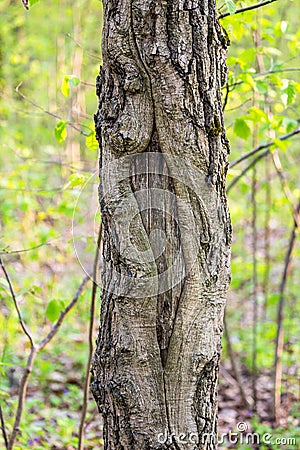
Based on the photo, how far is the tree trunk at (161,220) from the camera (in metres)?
1.49

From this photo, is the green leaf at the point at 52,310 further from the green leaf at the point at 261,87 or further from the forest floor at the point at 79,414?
the green leaf at the point at 261,87

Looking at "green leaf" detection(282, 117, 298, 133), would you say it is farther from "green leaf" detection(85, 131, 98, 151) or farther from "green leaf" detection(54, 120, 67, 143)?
"green leaf" detection(54, 120, 67, 143)

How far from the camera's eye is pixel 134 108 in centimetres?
150

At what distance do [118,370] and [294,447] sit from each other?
209 cm

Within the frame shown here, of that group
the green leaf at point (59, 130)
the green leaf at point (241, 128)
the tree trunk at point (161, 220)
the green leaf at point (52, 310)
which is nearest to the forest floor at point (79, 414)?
the green leaf at point (52, 310)

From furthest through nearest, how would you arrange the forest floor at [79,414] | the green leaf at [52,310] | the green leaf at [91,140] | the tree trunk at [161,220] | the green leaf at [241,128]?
the forest floor at [79,414] → the green leaf at [52,310] → the green leaf at [241,128] → the green leaf at [91,140] → the tree trunk at [161,220]

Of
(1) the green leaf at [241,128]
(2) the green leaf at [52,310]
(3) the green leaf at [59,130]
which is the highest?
(1) the green leaf at [241,128]

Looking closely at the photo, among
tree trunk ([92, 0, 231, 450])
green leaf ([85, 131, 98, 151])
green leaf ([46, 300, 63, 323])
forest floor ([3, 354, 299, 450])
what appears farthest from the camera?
forest floor ([3, 354, 299, 450])

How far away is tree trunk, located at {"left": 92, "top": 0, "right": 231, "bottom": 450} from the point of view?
1.49 meters

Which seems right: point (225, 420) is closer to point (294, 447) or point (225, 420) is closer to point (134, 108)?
point (294, 447)

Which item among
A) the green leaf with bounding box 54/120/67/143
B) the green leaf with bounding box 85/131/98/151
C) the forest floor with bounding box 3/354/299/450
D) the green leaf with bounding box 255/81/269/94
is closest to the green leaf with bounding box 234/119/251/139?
the green leaf with bounding box 255/81/269/94

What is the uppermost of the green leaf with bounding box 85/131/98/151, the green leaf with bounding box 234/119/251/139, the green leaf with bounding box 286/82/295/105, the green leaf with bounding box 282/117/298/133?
the green leaf with bounding box 286/82/295/105

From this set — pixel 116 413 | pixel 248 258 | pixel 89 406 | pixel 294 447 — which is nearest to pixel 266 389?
pixel 294 447

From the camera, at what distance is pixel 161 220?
1570 mm
